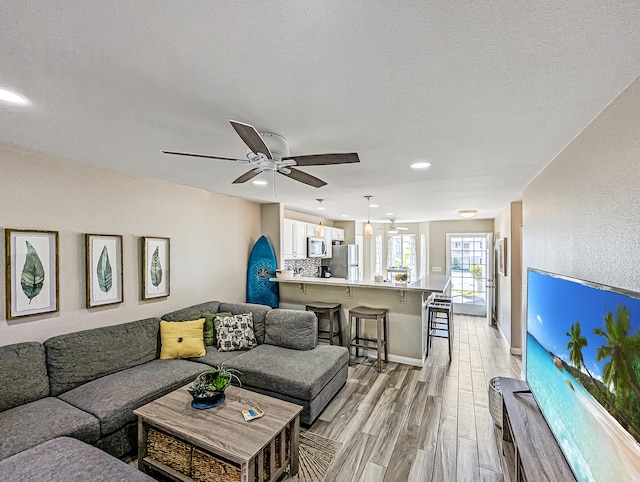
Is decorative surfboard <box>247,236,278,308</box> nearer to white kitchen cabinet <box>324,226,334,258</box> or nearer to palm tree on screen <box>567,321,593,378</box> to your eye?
white kitchen cabinet <box>324,226,334,258</box>

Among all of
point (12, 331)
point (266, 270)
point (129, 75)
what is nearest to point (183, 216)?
point (266, 270)

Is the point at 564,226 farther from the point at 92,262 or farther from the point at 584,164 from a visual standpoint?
the point at 92,262

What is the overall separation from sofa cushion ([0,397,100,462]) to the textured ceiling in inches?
76.4

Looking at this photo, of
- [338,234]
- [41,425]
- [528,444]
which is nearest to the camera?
[528,444]

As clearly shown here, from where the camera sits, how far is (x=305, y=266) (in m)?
6.82

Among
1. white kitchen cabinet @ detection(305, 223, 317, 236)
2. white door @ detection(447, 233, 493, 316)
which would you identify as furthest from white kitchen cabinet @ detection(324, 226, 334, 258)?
white door @ detection(447, 233, 493, 316)

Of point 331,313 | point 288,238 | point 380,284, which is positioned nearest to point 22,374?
point 331,313

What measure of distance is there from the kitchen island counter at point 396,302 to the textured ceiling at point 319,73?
224 cm

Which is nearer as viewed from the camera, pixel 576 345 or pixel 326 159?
pixel 576 345

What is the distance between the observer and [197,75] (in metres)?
1.32

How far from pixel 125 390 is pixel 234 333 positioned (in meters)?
1.24

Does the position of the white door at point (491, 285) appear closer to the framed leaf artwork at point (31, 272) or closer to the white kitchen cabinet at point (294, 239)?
the white kitchen cabinet at point (294, 239)

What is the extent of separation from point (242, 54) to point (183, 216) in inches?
123

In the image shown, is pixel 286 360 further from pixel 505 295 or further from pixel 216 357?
pixel 505 295
